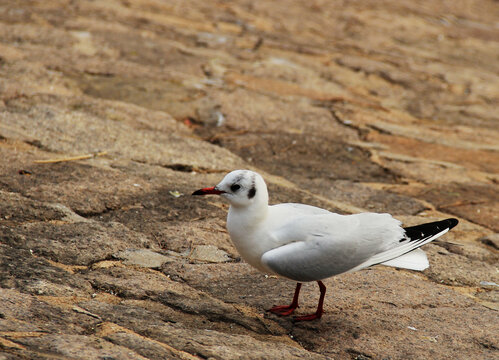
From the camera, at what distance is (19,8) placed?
8.24 m

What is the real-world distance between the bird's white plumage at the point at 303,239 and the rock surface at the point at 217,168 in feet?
1.05

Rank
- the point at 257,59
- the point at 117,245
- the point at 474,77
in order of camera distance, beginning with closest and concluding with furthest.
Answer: the point at 117,245 < the point at 257,59 < the point at 474,77

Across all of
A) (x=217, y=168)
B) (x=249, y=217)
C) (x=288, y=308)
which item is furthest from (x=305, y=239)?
(x=217, y=168)

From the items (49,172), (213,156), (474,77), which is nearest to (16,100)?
(49,172)

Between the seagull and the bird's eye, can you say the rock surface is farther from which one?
the bird's eye

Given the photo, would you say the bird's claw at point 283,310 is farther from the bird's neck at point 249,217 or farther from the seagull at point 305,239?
the bird's neck at point 249,217

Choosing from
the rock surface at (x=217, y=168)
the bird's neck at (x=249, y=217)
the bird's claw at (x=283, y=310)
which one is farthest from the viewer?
the bird's claw at (x=283, y=310)

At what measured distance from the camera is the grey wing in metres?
3.09

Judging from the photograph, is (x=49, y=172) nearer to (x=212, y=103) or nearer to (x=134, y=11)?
(x=212, y=103)

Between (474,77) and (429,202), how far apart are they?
4558 millimetres

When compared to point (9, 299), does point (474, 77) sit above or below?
above

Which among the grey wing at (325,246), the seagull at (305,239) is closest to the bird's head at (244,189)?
the seagull at (305,239)

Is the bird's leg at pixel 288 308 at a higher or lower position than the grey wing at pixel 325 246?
lower

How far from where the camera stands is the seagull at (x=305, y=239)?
3.11 metres
